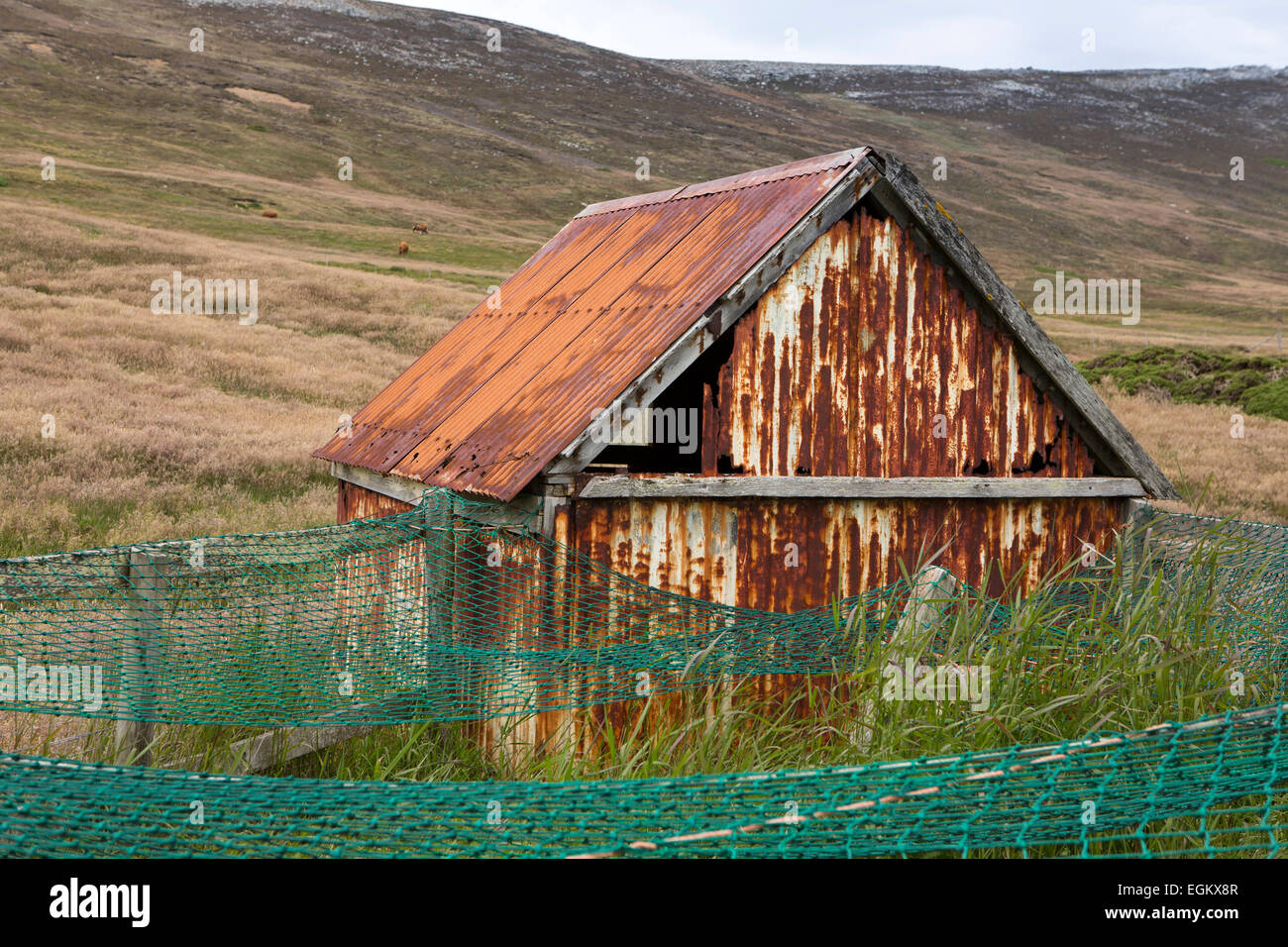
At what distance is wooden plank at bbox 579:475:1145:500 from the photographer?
6969 millimetres

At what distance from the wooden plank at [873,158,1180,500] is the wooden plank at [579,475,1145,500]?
0.18m

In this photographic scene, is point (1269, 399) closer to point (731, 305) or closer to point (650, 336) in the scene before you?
point (731, 305)

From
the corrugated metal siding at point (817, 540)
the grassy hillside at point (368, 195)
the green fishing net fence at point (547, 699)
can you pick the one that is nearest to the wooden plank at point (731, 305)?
the corrugated metal siding at point (817, 540)

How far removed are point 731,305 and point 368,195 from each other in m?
63.6

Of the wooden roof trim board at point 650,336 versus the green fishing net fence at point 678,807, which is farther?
the wooden roof trim board at point 650,336

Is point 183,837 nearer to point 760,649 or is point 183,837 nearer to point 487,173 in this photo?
point 760,649

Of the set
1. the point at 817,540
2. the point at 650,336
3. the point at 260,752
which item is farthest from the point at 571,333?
the point at 260,752

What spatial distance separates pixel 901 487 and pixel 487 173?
75.7 meters

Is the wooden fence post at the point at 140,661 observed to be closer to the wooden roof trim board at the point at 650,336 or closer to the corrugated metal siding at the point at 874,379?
the wooden roof trim board at the point at 650,336

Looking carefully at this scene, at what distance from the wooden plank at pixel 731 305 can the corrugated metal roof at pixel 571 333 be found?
0.17 ft

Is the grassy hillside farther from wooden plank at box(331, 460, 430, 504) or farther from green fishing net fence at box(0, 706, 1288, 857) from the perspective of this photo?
green fishing net fence at box(0, 706, 1288, 857)

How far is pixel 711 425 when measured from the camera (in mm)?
7395

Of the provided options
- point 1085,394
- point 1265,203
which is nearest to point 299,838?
point 1085,394

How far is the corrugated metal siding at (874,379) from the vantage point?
7516 millimetres
